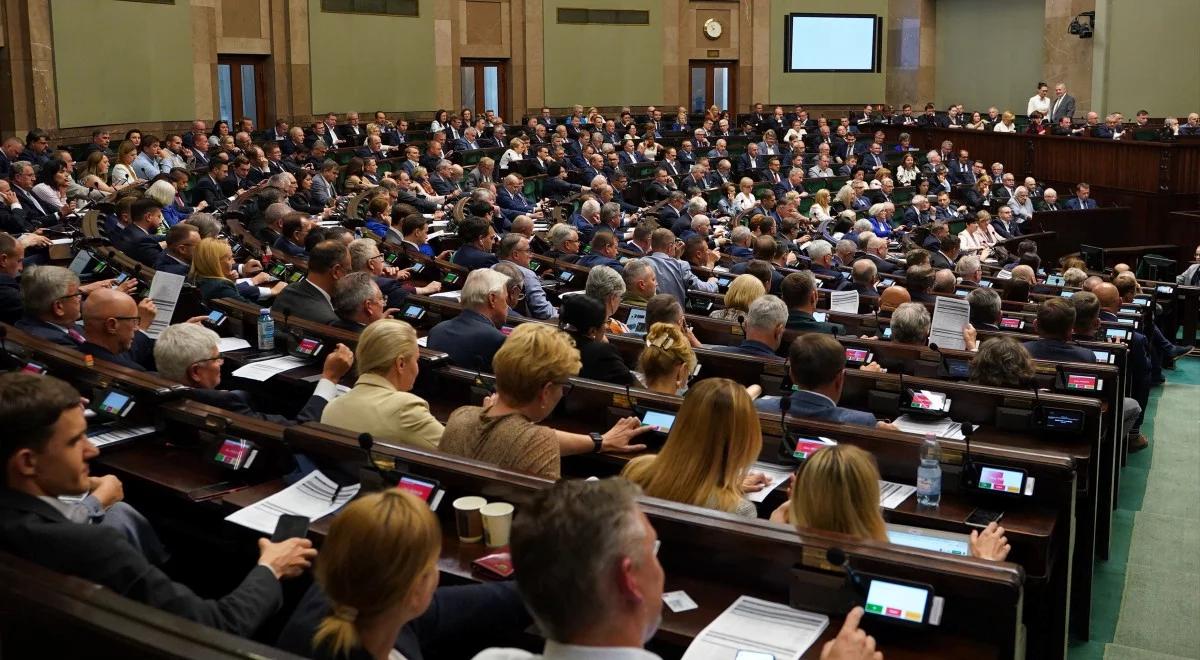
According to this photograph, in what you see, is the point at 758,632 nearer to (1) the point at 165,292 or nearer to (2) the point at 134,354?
(2) the point at 134,354

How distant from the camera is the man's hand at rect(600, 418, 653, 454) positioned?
13.3ft

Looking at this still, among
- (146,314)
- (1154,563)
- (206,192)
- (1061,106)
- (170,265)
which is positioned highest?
(1061,106)

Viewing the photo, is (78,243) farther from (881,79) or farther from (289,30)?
(881,79)

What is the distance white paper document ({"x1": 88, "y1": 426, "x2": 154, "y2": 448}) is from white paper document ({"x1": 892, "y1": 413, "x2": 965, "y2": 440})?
2.88 metres

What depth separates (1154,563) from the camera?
5.62m

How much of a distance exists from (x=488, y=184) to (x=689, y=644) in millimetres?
11496

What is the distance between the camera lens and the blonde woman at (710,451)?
10.3ft

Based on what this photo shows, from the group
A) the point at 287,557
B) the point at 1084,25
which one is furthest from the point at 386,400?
the point at 1084,25

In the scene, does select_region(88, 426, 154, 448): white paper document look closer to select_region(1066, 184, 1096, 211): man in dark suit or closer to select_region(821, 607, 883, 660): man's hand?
select_region(821, 607, 883, 660): man's hand

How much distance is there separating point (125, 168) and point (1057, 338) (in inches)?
382

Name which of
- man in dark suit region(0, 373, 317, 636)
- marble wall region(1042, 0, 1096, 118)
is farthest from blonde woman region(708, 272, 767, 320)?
marble wall region(1042, 0, 1096, 118)

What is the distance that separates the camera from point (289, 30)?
18.8 m

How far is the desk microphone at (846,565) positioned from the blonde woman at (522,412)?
37.1 inches

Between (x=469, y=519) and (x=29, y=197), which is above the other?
(x=29, y=197)
